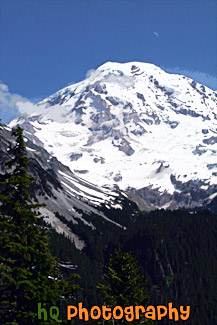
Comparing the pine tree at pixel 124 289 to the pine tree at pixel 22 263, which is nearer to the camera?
the pine tree at pixel 22 263

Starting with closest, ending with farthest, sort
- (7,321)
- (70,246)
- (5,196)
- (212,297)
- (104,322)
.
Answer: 1. (7,321)
2. (5,196)
3. (104,322)
4. (212,297)
5. (70,246)

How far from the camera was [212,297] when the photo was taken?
146 metres

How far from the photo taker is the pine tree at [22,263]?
22531 millimetres

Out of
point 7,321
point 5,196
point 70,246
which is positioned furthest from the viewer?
point 70,246

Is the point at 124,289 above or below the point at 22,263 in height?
above

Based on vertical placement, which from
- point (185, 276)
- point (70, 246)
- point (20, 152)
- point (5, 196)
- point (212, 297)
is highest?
point (70, 246)

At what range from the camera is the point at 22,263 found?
911 inches

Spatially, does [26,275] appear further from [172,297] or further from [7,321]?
[172,297]

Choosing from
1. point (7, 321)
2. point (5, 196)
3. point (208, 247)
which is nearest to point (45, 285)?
point (7, 321)

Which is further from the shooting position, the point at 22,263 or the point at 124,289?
the point at 124,289

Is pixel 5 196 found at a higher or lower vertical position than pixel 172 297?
lower

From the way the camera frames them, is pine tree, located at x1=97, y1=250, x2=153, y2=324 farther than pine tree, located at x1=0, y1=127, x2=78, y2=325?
Yes

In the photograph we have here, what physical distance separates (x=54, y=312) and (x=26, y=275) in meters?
2.39

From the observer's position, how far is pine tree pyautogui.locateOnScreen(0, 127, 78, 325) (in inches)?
887
